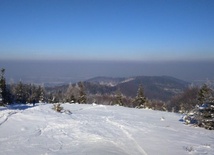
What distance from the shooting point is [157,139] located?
16.1 m

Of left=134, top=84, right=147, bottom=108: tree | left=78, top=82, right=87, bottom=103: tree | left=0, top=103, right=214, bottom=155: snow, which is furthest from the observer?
left=78, top=82, right=87, bottom=103: tree

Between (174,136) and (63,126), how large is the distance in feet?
25.7

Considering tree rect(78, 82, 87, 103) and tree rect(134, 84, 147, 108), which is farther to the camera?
tree rect(78, 82, 87, 103)

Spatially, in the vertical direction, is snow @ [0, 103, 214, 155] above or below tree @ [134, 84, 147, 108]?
above

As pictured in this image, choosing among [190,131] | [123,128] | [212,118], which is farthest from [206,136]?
[123,128]

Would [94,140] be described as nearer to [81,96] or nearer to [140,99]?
[140,99]

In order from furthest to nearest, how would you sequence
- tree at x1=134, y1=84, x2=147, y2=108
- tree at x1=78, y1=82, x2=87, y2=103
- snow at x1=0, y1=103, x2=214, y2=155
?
tree at x1=78, y1=82, x2=87, y2=103 < tree at x1=134, y1=84, x2=147, y2=108 < snow at x1=0, y1=103, x2=214, y2=155

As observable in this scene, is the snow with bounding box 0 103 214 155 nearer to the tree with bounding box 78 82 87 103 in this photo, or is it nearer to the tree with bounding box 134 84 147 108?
the tree with bounding box 134 84 147 108

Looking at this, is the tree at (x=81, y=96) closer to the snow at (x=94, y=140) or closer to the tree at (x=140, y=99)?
the tree at (x=140, y=99)

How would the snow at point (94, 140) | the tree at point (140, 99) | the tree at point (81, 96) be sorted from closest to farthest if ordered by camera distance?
the snow at point (94, 140), the tree at point (140, 99), the tree at point (81, 96)

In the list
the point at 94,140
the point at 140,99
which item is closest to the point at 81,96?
the point at 140,99

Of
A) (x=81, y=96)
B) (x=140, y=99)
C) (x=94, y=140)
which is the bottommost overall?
(x=81, y=96)

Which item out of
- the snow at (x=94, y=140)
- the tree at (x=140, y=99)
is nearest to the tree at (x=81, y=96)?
the tree at (x=140, y=99)

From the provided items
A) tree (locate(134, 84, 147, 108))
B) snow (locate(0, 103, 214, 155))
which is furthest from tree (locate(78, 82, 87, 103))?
snow (locate(0, 103, 214, 155))
